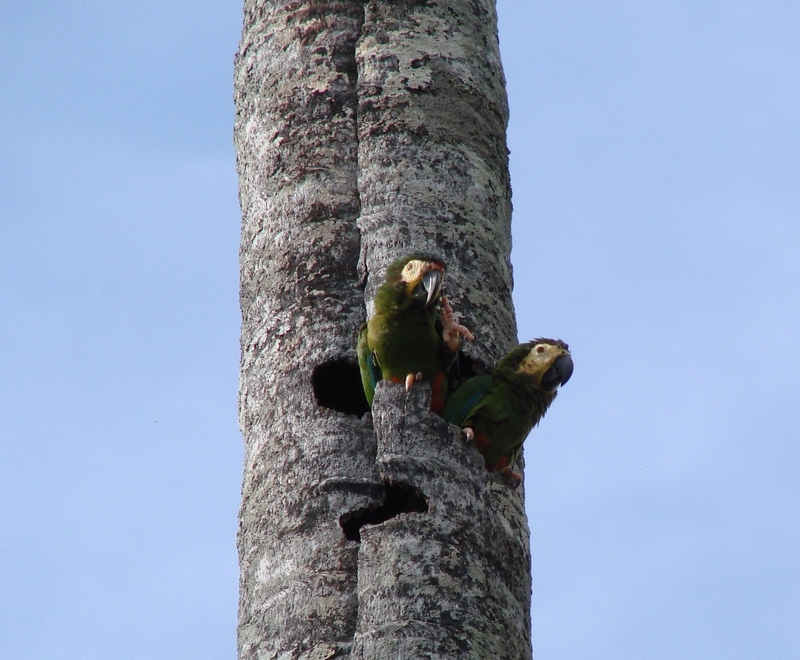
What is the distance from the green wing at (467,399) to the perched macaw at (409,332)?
0.22 feet

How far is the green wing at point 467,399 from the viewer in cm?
420

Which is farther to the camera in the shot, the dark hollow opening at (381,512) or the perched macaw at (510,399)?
the perched macaw at (510,399)

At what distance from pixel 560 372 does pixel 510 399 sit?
1.53 ft

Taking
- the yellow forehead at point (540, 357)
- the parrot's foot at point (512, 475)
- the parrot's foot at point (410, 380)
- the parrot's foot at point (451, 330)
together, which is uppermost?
the yellow forehead at point (540, 357)

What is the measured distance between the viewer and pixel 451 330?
13.5 feet

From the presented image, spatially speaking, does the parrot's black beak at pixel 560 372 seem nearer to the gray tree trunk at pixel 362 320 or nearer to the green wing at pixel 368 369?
the gray tree trunk at pixel 362 320

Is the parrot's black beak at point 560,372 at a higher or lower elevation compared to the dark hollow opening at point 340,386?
higher

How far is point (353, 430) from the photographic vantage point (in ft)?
12.8

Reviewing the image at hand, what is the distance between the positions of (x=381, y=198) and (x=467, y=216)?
32cm

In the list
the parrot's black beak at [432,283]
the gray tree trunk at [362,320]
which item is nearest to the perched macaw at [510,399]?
the gray tree trunk at [362,320]

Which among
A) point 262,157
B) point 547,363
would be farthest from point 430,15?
point 547,363

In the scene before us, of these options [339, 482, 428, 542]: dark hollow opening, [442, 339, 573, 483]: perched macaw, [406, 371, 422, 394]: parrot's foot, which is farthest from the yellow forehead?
[339, 482, 428, 542]: dark hollow opening

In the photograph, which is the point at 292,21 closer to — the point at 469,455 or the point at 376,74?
the point at 376,74

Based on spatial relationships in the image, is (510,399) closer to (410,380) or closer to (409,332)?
(409,332)
